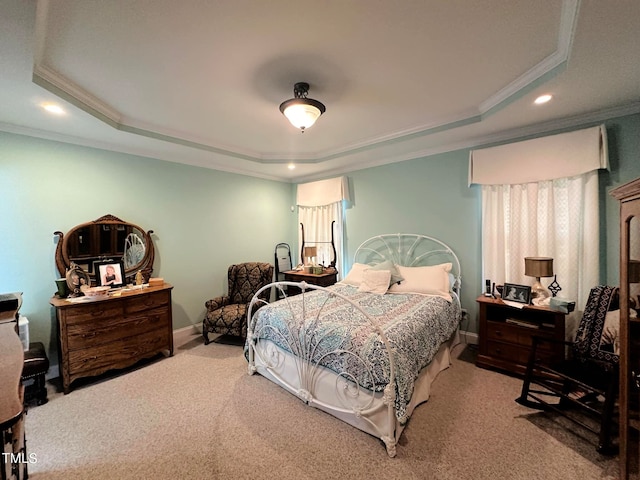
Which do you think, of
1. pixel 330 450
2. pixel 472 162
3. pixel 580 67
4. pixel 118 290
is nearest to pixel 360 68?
pixel 580 67

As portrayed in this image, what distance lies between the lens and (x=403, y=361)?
1888 mm

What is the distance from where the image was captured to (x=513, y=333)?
2689 mm

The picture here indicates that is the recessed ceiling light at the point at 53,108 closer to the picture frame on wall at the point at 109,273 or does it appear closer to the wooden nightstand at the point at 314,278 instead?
the picture frame on wall at the point at 109,273

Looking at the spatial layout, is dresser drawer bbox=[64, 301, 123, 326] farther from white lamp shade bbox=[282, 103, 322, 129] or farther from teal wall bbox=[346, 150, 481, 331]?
teal wall bbox=[346, 150, 481, 331]

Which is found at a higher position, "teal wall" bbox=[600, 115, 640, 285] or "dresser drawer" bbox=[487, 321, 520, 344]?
"teal wall" bbox=[600, 115, 640, 285]

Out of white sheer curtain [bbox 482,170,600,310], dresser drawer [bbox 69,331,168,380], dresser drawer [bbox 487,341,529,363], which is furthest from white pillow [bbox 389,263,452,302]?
dresser drawer [bbox 69,331,168,380]

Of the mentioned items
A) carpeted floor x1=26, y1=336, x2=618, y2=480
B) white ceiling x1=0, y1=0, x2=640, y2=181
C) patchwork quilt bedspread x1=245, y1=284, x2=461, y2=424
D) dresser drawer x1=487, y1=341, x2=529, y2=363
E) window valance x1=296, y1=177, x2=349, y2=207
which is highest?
white ceiling x1=0, y1=0, x2=640, y2=181

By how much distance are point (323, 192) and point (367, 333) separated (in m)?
3.15

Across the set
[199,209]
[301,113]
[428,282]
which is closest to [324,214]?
[199,209]

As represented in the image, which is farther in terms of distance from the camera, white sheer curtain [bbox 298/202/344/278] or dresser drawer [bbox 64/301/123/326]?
white sheer curtain [bbox 298/202/344/278]

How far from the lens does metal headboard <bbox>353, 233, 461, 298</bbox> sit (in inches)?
140

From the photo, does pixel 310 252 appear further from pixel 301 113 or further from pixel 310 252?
pixel 301 113

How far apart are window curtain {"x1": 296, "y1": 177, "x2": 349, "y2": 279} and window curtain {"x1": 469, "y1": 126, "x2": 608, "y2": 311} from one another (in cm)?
203

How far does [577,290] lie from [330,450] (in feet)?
9.37
